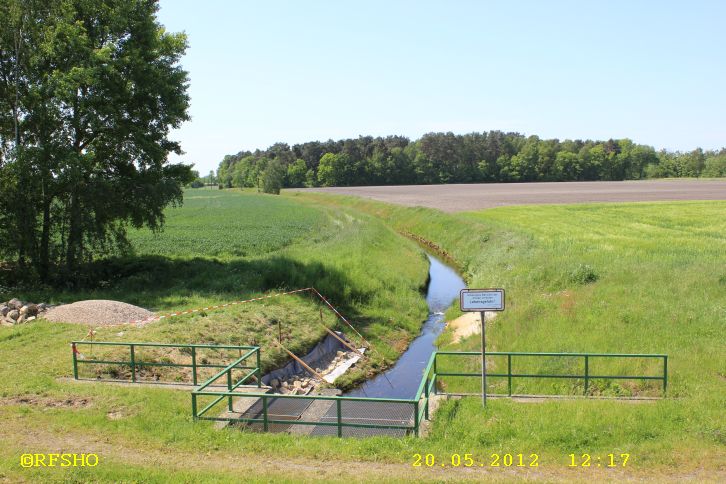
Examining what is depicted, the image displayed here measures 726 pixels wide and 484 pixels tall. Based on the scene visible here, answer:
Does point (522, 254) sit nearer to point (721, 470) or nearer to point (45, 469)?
point (721, 470)

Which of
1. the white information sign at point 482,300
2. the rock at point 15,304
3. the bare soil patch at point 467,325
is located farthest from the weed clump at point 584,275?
the rock at point 15,304

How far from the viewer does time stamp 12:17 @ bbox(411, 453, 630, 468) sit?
8.94 meters

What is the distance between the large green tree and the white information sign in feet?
64.1

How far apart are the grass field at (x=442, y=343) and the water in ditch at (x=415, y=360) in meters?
0.89

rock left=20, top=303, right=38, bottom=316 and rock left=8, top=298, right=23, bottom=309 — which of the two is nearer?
rock left=20, top=303, right=38, bottom=316

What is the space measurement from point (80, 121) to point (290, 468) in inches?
878

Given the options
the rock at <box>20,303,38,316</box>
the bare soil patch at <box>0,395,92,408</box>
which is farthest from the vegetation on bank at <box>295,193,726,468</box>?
the rock at <box>20,303,38,316</box>

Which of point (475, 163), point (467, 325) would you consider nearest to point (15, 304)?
point (467, 325)

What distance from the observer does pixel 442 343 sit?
73.6 ft

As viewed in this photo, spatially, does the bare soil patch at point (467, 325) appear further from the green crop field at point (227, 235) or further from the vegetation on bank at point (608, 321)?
the green crop field at point (227, 235)

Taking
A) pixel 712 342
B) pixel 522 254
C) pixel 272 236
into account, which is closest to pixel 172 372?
pixel 712 342

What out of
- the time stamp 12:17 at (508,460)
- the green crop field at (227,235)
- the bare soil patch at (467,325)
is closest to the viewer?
the time stamp 12:17 at (508,460)

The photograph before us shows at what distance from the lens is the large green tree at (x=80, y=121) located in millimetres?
23484

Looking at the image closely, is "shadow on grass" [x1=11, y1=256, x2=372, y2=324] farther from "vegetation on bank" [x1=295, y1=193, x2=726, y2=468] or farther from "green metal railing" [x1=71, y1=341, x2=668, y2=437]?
"green metal railing" [x1=71, y1=341, x2=668, y2=437]
